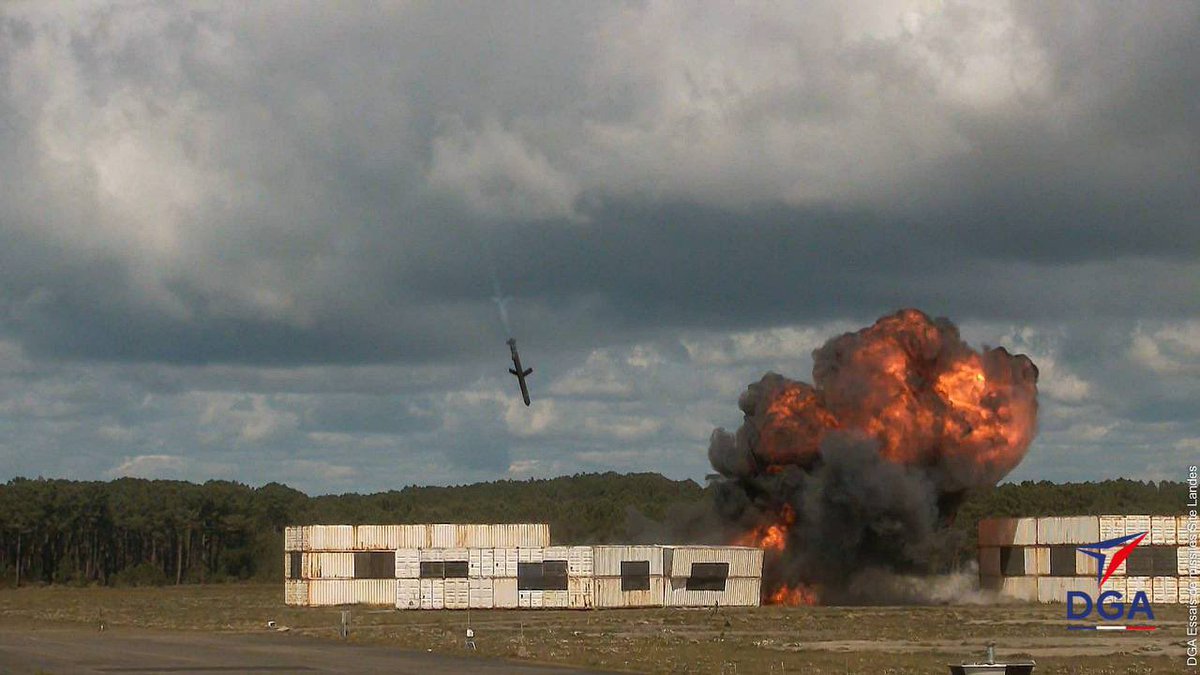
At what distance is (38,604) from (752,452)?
61.4 meters

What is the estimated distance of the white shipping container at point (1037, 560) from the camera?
11719cm

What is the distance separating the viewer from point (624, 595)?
11012 centimetres

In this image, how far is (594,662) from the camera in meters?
57.4

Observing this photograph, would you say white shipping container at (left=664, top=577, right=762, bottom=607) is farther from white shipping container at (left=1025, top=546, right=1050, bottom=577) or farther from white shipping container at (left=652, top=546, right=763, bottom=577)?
white shipping container at (left=1025, top=546, right=1050, bottom=577)

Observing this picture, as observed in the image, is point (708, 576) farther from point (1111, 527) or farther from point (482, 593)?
point (1111, 527)

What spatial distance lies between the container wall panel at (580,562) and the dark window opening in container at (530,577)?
2.25 metres

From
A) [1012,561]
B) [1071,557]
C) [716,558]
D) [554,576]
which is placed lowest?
[554,576]

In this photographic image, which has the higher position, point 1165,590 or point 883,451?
point 883,451

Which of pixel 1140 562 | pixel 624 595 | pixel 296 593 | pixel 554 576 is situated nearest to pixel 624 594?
pixel 624 595

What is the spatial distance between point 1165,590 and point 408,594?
5344 cm

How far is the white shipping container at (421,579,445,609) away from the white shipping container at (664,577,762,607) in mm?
15950

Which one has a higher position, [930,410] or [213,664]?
[930,410]

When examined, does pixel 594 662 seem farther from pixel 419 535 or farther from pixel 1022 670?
pixel 419 535

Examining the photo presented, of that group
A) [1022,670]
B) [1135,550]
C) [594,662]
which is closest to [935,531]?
[1135,550]
